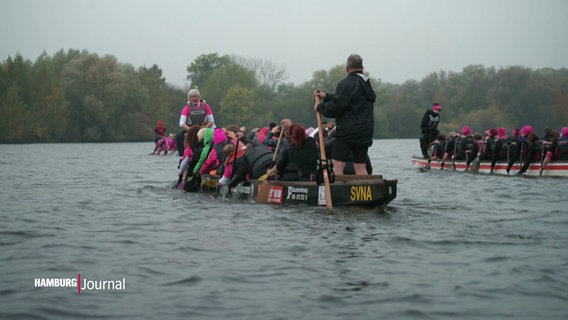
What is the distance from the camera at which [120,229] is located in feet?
34.9

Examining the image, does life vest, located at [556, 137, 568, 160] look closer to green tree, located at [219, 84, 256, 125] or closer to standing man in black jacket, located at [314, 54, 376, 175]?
standing man in black jacket, located at [314, 54, 376, 175]

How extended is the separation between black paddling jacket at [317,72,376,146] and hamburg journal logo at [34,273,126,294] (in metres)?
5.70

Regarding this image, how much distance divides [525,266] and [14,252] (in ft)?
18.2

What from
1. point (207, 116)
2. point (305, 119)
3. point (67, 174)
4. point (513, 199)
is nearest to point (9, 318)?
point (513, 199)

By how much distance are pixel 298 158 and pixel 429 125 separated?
16898 millimetres

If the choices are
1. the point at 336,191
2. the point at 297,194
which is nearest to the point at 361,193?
the point at 336,191

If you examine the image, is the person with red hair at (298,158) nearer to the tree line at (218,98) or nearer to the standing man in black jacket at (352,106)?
the standing man in black jacket at (352,106)

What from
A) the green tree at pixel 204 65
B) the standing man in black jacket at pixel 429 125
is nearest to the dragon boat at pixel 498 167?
the standing man in black jacket at pixel 429 125

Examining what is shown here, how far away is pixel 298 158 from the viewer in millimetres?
12734

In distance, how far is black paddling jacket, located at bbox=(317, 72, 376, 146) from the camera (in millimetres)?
12039

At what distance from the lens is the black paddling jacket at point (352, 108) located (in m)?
12.0

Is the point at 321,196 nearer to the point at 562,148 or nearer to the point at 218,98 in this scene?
the point at 562,148

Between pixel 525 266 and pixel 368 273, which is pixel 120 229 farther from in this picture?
pixel 525 266

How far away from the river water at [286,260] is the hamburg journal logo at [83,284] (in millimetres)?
44
